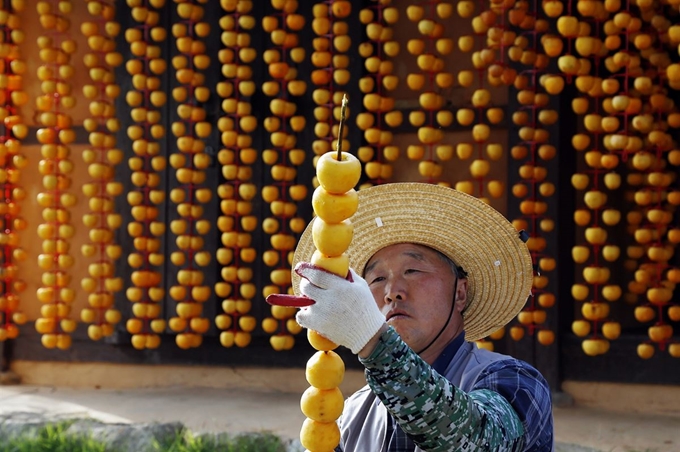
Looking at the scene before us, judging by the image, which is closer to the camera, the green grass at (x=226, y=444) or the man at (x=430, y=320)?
the man at (x=430, y=320)

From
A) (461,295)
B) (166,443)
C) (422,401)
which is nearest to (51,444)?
(166,443)

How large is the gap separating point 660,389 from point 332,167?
3.49m

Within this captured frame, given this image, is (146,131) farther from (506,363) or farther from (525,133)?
(506,363)

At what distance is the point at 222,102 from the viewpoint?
5457 millimetres

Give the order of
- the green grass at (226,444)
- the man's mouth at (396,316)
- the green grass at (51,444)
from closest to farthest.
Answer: the man's mouth at (396,316)
the green grass at (226,444)
the green grass at (51,444)

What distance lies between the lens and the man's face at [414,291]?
8.29ft

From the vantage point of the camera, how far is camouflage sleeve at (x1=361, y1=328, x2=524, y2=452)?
191 cm

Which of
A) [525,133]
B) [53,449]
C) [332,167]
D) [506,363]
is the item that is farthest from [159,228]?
[332,167]

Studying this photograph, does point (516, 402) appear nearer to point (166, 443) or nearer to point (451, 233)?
point (451, 233)

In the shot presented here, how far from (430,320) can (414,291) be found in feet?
0.27

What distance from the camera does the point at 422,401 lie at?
6.29ft

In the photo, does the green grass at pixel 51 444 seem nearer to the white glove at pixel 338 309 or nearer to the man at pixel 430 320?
the man at pixel 430 320

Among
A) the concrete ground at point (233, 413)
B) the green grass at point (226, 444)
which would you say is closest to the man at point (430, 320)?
the concrete ground at point (233, 413)

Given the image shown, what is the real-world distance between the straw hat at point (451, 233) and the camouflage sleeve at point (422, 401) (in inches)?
30.4
